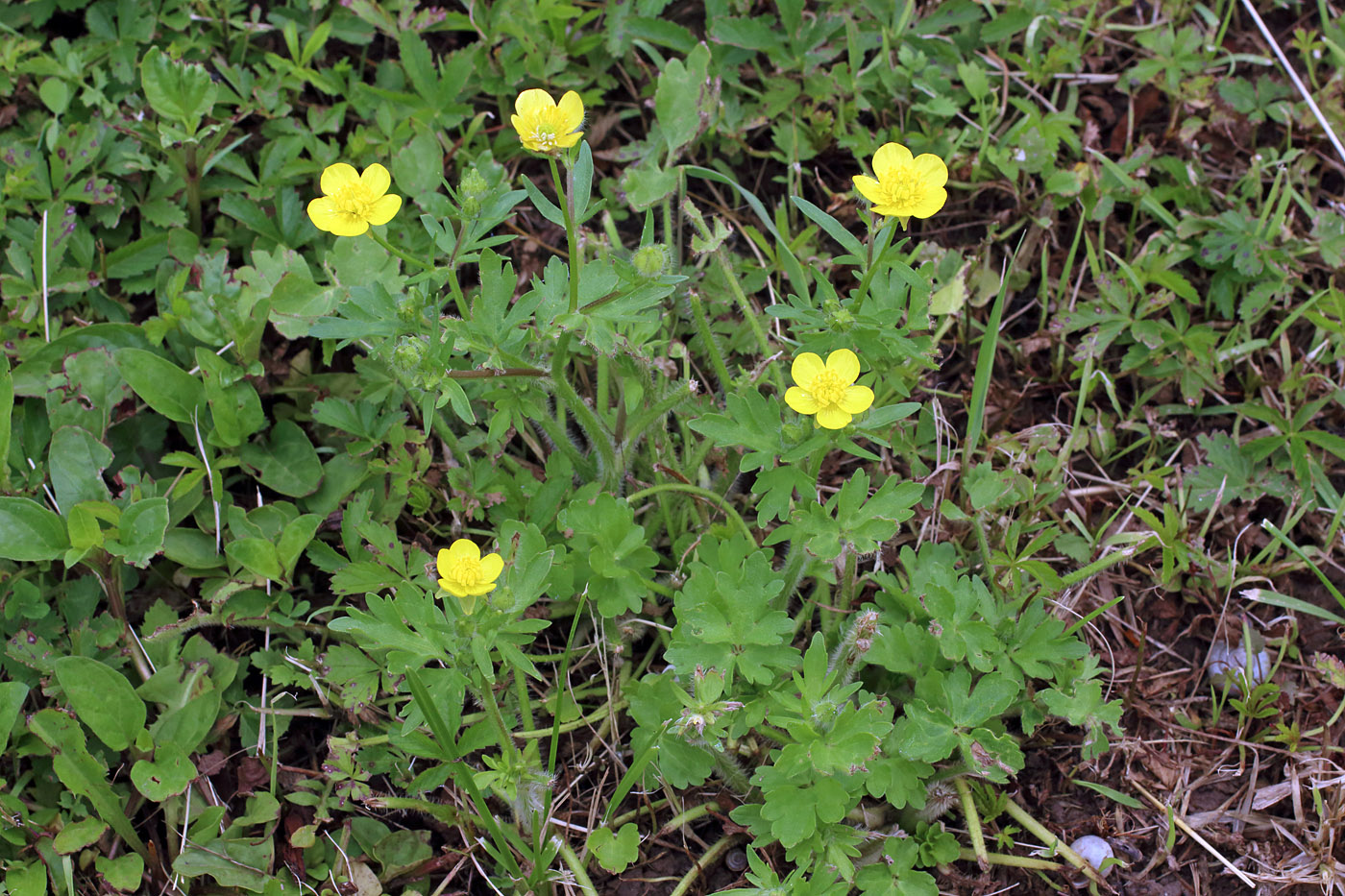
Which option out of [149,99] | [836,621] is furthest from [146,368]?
[836,621]

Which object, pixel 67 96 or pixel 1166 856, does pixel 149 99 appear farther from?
pixel 1166 856

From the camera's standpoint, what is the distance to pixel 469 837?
2.66 meters

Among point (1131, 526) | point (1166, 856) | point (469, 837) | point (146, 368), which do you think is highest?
point (146, 368)

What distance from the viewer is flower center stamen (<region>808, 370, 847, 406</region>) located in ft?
7.55

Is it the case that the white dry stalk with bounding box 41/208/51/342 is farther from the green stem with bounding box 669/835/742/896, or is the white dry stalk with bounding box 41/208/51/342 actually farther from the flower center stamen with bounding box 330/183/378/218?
the green stem with bounding box 669/835/742/896

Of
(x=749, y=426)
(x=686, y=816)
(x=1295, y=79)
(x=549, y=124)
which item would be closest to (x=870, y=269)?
(x=749, y=426)

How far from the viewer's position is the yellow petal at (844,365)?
233cm

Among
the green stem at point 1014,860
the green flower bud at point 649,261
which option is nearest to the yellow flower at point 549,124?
the green flower bud at point 649,261

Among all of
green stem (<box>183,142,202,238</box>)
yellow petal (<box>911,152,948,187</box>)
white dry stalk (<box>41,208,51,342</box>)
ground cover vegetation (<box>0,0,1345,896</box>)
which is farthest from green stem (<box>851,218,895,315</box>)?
white dry stalk (<box>41,208,51,342</box>)

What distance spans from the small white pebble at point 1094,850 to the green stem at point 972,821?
0.27m

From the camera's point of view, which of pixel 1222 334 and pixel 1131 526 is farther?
pixel 1222 334

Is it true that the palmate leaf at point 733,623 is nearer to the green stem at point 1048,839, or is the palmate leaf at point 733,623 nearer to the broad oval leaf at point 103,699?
the green stem at point 1048,839

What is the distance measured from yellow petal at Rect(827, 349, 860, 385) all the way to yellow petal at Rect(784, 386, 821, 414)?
8 centimetres

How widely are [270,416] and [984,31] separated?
9.25 ft
